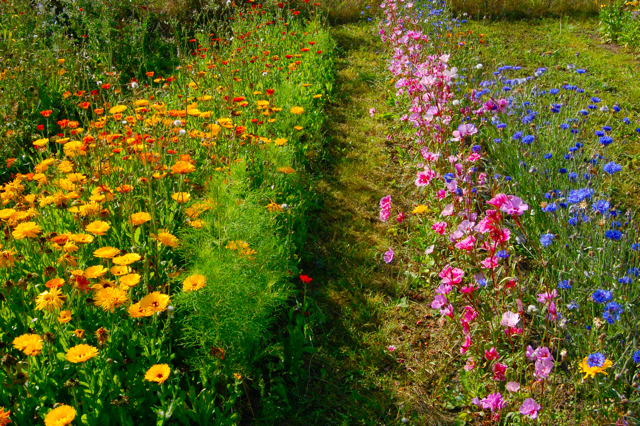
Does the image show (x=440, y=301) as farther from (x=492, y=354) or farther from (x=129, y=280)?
(x=129, y=280)

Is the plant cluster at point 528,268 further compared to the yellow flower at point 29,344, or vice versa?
the plant cluster at point 528,268

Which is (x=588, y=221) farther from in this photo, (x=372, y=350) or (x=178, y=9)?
(x=178, y=9)

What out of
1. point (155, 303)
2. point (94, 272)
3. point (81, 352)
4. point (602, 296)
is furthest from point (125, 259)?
point (602, 296)

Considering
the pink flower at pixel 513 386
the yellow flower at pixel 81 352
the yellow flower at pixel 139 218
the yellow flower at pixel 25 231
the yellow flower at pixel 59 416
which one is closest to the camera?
the yellow flower at pixel 59 416

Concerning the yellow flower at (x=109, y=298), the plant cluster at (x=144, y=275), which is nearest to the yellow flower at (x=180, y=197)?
the plant cluster at (x=144, y=275)

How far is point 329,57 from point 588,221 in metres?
4.22

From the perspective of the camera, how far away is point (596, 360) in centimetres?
173

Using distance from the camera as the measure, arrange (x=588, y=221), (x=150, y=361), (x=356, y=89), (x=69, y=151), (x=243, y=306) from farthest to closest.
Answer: (x=356, y=89) < (x=69, y=151) < (x=588, y=221) < (x=243, y=306) < (x=150, y=361)

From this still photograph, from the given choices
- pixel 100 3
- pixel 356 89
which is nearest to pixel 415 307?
pixel 356 89

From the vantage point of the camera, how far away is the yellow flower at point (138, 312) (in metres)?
1.80

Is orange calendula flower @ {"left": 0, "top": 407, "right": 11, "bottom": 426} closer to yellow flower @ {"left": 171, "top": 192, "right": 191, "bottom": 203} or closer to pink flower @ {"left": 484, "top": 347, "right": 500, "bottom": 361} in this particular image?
yellow flower @ {"left": 171, "top": 192, "right": 191, "bottom": 203}

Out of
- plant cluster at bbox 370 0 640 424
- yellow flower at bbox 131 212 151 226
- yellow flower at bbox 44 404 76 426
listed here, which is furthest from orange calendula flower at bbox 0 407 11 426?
plant cluster at bbox 370 0 640 424

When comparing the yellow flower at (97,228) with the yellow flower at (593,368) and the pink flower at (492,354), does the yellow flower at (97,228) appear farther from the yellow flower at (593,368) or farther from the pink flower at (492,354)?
the yellow flower at (593,368)

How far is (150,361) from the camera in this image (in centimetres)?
181
